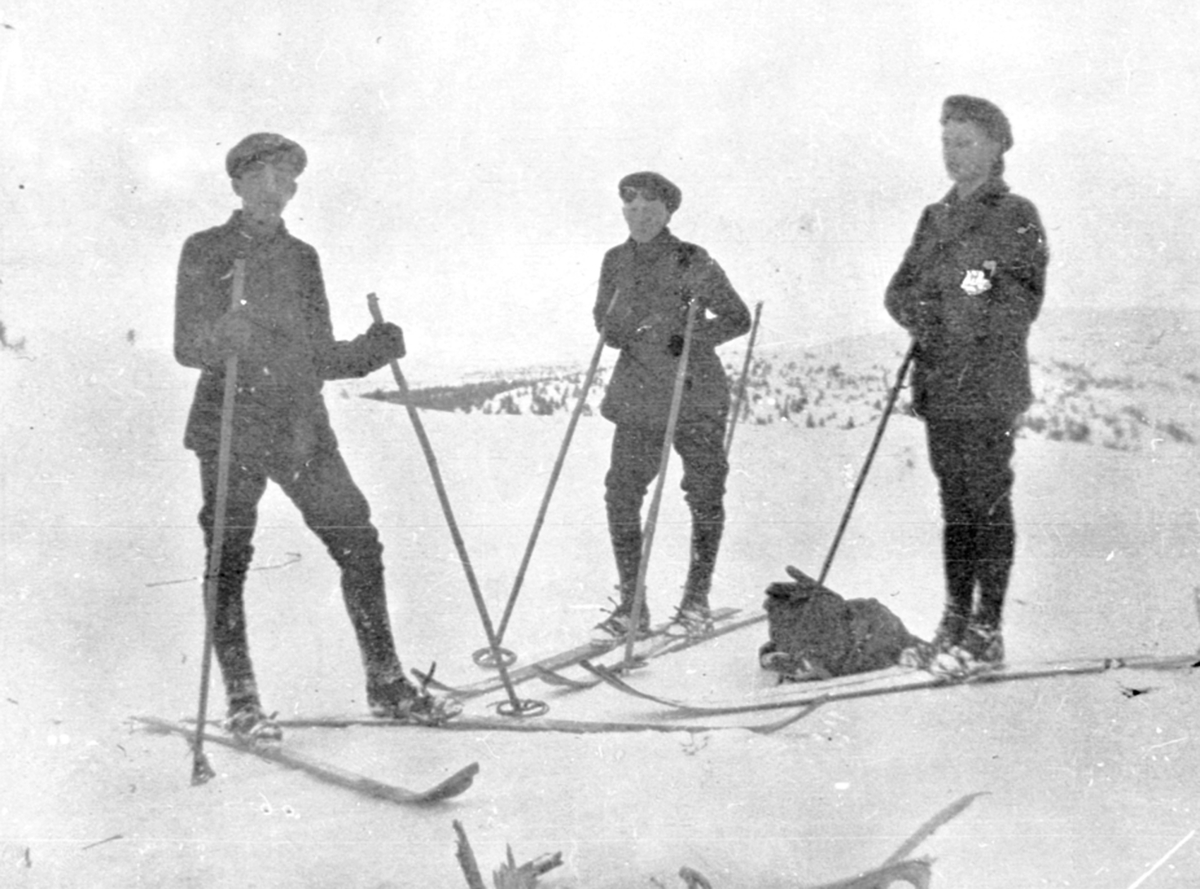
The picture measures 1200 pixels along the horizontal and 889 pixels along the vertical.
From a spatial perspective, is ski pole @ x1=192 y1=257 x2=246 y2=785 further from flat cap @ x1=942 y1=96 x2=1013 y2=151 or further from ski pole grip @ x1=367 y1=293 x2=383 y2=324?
flat cap @ x1=942 y1=96 x2=1013 y2=151

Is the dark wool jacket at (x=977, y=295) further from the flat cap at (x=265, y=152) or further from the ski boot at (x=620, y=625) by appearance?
the flat cap at (x=265, y=152)

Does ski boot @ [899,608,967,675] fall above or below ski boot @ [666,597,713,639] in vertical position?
below

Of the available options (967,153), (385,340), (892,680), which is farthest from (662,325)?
(892,680)

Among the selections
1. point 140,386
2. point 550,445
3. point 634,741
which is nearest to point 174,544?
point 140,386

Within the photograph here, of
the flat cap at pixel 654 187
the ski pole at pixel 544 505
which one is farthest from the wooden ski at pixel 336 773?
the flat cap at pixel 654 187

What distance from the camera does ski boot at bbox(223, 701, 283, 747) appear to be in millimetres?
2631

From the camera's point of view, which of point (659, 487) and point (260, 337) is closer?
point (260, 337)

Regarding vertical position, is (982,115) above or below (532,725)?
above

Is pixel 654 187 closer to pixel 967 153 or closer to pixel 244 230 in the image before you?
pixel 967 153

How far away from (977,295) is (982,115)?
44 centimetres

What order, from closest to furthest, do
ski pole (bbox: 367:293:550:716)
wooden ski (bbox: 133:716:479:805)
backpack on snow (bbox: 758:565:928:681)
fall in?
1. wooden ski (bbox: 133:716:479:805)
2. ski pole (bbox: 367:293:550:716)
3. backpack on snow (bbox: 758:565:928:681)

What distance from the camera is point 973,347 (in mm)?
2797

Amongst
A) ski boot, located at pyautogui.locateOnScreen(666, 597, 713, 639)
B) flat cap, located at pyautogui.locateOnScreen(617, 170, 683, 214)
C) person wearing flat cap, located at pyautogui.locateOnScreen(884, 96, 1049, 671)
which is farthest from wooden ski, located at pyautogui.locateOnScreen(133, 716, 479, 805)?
flat cap, located at pyautogui.locateOnScreen(617, 170, 683, 214)

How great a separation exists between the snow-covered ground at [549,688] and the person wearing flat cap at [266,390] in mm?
50
